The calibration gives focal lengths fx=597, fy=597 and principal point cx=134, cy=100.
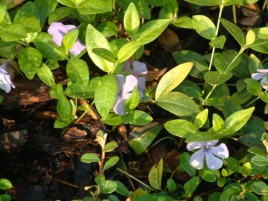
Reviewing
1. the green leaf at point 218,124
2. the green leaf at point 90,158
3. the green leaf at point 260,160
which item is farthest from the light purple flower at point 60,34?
the green leaf at point 260,160

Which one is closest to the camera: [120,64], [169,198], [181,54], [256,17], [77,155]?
[169,198]

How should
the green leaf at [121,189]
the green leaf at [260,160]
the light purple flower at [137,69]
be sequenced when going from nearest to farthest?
the green leaf at [260,160] → the green leaf at [121,189] → the light purple flower at [137,69]

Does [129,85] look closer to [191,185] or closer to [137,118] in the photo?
[137,118]

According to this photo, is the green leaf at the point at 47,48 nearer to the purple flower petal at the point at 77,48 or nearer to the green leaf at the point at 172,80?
the purple flower petal at the point at 77,48

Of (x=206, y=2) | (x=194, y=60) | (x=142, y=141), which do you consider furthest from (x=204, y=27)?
(x=142, y=141)

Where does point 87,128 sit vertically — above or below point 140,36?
below

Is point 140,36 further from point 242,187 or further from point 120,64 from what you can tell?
point 242,187

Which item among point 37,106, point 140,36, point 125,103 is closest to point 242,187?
point 125,103
